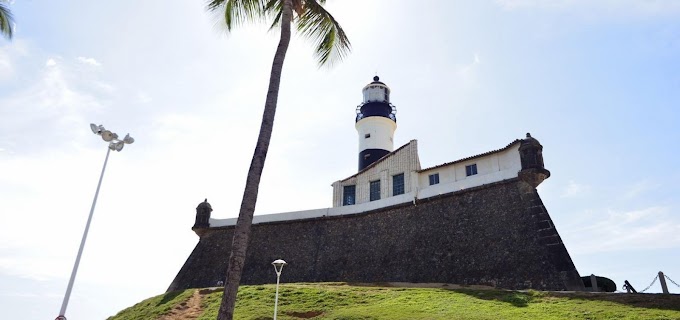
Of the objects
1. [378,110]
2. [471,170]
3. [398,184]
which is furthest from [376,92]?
[471,170]

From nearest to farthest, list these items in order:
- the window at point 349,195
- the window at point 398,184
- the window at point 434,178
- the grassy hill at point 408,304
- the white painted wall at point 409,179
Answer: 1. the grassy hill at point 408,304
2. the white painted wall at point 409,179
3. the window at point 434,178
4. the window at point 398,184
5. the window at point 349,195

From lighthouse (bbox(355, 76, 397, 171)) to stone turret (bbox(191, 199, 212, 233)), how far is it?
12022mm

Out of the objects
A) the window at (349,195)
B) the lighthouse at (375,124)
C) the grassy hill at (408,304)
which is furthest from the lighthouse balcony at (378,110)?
the grassy hill at (408,304)

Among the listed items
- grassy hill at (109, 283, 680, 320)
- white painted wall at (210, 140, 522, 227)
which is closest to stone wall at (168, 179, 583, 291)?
white painted wall at (210, 140, 522, 227)

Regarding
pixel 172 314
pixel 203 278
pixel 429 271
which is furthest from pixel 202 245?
pixel 429 271

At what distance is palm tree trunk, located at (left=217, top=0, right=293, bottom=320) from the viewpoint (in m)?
9.84

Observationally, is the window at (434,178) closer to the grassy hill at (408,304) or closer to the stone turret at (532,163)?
the stone turret at (532,163)

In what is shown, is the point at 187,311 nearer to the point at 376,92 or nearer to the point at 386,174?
the point at 386,174

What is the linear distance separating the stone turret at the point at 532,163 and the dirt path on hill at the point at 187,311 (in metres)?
17.2

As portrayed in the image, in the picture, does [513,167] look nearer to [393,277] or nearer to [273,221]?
[393,277]

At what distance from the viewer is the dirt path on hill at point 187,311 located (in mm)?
22203

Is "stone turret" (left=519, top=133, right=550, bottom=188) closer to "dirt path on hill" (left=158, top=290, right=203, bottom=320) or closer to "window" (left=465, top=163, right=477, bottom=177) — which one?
"window" (left=465, top=163, right=477, bottom=177)

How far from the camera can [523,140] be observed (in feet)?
79.7

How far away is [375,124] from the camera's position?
38312 millimetres
